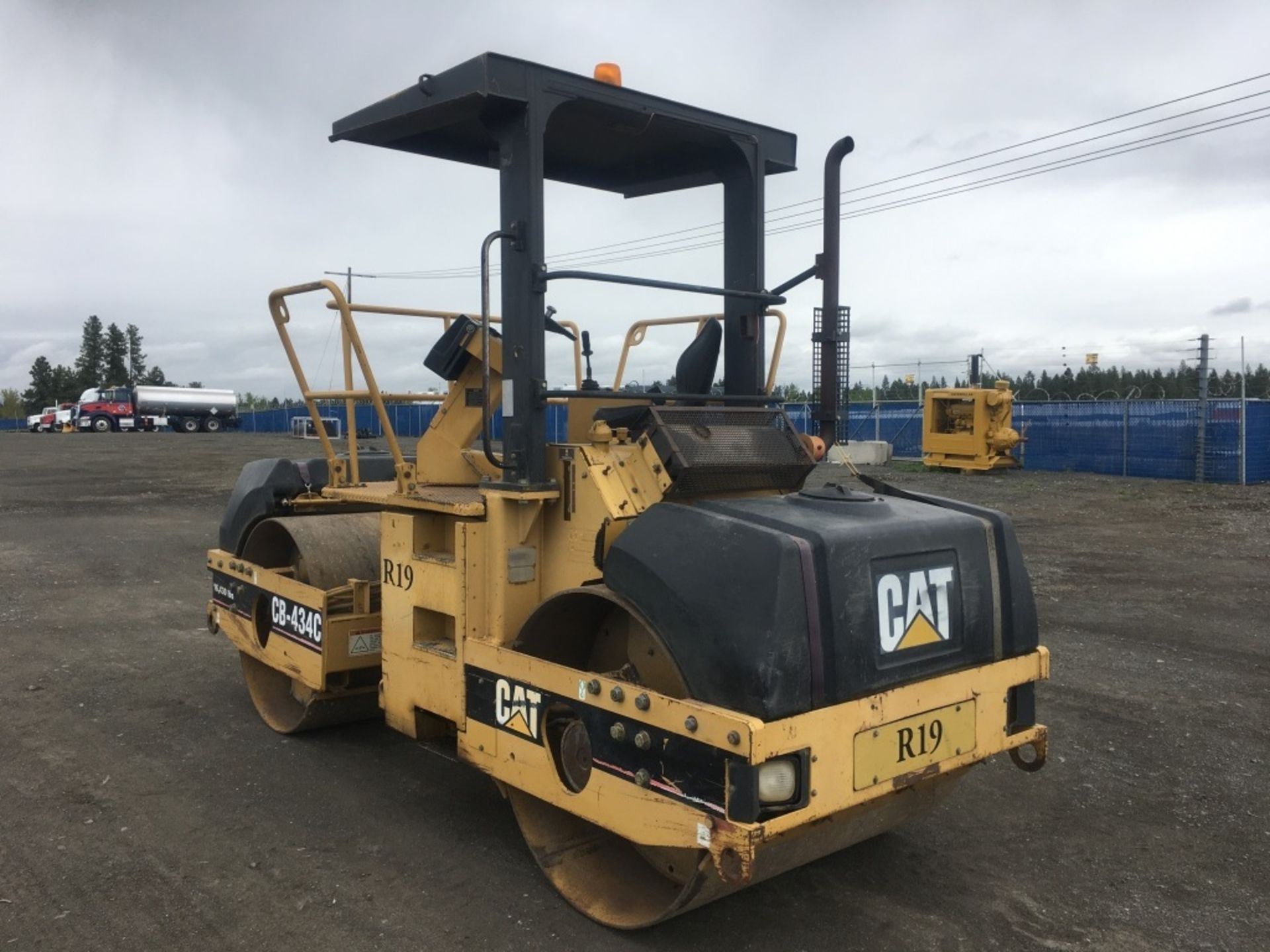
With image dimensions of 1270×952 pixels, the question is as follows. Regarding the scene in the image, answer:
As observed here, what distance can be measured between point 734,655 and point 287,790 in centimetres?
272

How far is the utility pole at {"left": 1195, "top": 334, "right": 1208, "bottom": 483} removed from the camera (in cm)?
1911

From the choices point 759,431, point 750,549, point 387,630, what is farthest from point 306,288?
point 750,549

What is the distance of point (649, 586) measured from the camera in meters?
3.04

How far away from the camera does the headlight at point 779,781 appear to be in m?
2.72

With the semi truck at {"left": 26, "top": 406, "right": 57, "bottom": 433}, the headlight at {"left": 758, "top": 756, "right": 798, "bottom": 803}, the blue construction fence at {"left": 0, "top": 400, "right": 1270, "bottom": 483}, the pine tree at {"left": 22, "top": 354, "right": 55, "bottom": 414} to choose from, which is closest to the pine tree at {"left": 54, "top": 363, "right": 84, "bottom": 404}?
the pine tree at {"left": 22, "top": 354, "right": 55, "bottom": 414}

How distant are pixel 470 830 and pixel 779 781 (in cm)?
185

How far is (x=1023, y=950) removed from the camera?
3.25 m

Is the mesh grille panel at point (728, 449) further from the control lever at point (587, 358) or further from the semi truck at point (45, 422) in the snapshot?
the semi truck at point (45, 422)

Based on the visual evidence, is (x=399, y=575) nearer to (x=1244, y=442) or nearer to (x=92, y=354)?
(x=1244, y=442)

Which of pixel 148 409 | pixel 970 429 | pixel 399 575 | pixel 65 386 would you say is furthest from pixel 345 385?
pixel 65 386

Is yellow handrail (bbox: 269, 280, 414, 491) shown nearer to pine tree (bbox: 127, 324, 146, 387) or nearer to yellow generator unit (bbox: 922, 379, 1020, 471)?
yellow generator unit (bbox: 922, 379, 1020, 471)

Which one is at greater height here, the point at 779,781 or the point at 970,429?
the point at 970,429

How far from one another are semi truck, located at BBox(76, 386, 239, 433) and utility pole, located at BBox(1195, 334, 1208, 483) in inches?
1749

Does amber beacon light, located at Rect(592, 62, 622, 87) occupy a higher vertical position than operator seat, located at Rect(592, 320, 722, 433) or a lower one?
higher
